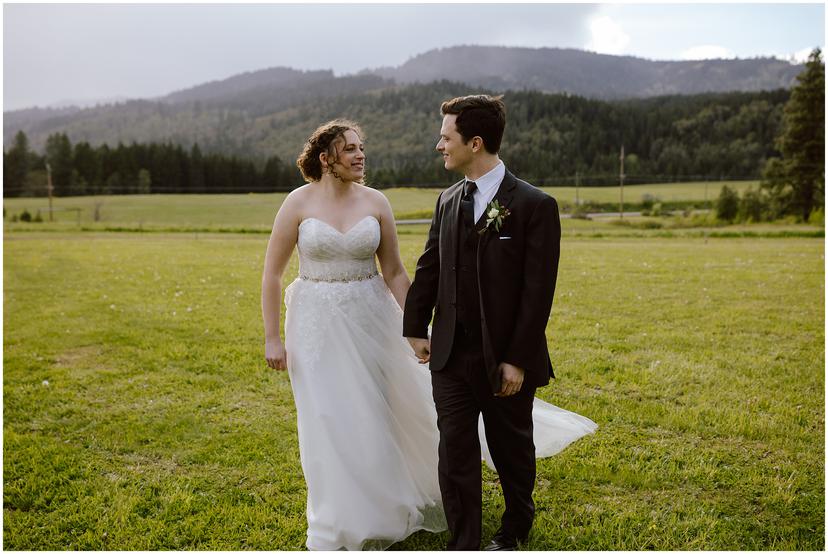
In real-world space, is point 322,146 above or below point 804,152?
below

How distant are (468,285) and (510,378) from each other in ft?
1.93

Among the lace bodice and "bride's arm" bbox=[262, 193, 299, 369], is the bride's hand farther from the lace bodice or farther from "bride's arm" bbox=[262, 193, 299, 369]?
the lace bodice

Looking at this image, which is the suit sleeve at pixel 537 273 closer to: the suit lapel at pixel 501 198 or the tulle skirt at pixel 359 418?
the suit lapel at pixel 501 198

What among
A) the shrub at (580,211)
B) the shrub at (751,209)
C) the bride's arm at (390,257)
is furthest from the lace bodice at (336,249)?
the shrub at (751,209)

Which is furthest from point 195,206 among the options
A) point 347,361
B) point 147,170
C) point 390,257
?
point 347,361

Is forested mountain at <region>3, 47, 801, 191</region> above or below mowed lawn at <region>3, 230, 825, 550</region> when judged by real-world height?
above

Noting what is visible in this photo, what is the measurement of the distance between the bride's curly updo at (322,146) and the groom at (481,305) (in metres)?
0.83

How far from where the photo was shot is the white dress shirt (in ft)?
12.2

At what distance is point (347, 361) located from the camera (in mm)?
4293

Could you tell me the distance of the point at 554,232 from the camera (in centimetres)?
355

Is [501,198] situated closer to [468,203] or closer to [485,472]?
[468,203]

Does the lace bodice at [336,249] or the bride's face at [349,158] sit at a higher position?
the bride's face at [349,158]

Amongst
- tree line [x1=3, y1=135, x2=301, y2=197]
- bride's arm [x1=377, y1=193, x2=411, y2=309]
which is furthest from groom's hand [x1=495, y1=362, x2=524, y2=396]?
tree line [x1=3, y1=135, x2=301, y2=197]

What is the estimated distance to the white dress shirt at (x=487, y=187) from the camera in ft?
12.2
